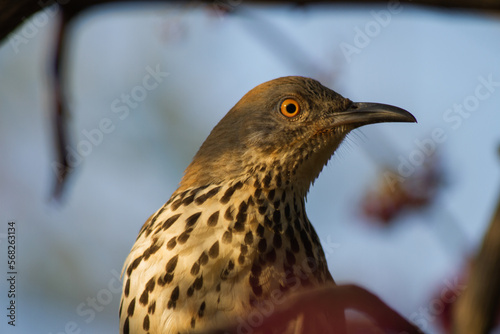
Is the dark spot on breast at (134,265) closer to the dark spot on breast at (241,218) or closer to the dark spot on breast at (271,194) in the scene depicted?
the dark spot on breast at (241,218)

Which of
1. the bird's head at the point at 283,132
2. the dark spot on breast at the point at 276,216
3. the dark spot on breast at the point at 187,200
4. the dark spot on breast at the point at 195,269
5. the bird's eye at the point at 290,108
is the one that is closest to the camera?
the dark spot on breast at the point at 195,269

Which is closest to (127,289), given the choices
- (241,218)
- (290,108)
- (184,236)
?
(184,236)

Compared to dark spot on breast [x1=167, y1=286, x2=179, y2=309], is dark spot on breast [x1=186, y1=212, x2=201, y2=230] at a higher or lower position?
higher

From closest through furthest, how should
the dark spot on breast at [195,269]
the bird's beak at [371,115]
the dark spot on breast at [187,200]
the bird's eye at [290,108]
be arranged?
the dark spot on breast at [195,269] → the dark spot on breast at [187,200] → the bird's beak at [371,115] → the bird's eye at [290,108]

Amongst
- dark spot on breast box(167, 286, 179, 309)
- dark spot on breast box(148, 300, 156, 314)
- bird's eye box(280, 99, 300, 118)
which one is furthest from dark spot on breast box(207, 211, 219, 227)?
bird's eye box(280, 99, 300, 118)

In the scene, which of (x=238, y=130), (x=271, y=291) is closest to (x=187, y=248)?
(x=271, y=291)

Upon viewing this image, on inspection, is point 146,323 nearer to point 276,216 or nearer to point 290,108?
point 276,216

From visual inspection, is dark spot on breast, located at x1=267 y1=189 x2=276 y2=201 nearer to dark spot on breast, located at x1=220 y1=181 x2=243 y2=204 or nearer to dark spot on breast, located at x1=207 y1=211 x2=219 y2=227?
dark spot on breast, located at x1=220 y1=181 x2=243 y2=204

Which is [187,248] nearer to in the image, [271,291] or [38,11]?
[271,291]

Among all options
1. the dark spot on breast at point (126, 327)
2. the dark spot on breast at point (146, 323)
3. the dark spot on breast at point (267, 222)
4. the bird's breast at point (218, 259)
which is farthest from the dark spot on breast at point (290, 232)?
the dark spot on breast at point (126, 327)
